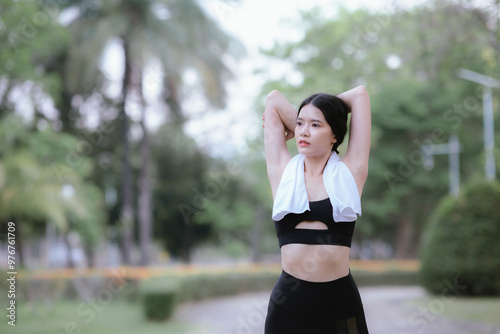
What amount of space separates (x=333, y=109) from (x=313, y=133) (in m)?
0.15

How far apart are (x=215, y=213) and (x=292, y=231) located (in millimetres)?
32276

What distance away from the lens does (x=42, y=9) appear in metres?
19.2

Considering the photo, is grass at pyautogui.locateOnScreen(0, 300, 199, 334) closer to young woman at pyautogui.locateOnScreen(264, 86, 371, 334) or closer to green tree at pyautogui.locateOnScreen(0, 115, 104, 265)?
green tree at pyautogui.locateOnScreen(0, 115, 104, 265)

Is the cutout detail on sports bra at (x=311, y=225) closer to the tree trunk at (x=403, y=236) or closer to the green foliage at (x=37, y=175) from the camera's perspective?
the green foliage at (x=37, y=175)

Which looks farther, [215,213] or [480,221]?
[215,213]

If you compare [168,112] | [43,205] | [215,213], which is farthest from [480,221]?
[215,213]

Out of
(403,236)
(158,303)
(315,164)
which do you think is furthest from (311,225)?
(403,236)

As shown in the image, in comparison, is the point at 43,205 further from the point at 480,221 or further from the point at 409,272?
the point at 409,272

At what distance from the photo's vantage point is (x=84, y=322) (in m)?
13.5

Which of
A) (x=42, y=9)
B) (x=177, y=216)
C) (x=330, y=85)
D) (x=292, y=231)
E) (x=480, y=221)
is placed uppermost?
(x=42, y=9)

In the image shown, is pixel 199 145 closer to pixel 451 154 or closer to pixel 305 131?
pixel 451 154

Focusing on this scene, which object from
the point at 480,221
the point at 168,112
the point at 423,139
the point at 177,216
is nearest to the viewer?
the point at 480,221

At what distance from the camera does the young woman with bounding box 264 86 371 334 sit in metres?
2.58

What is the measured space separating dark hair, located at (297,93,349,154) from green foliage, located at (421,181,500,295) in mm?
13897
